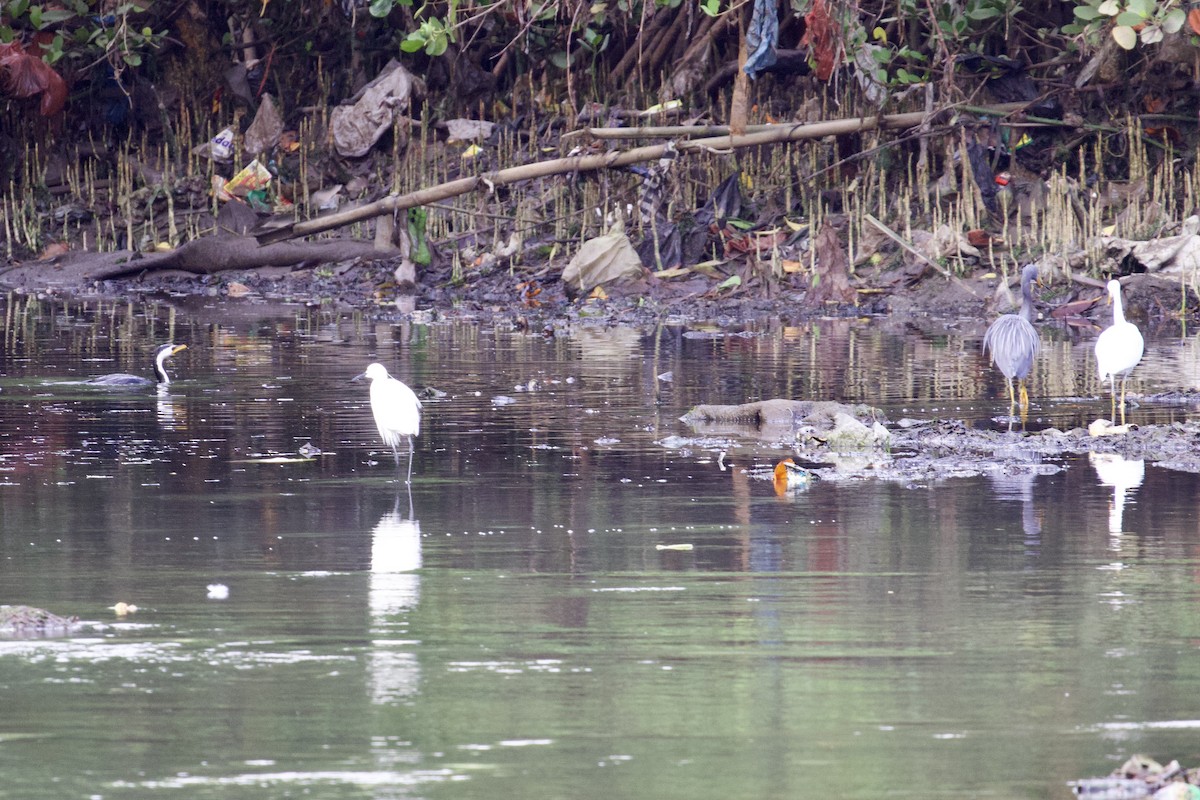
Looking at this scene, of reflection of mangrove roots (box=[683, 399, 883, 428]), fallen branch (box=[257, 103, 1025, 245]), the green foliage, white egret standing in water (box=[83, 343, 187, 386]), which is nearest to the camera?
reflection of mangrove roots (box=[683, 399, 883, 428])

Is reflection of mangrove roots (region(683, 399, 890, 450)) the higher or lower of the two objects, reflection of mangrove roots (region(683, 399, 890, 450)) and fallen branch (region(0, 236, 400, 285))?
the lower

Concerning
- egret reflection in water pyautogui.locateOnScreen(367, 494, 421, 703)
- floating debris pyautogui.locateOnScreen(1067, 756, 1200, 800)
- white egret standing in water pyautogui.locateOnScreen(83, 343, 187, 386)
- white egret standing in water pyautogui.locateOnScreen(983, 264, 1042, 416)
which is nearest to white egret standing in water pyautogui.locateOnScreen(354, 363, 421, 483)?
egret reflection in water pyautogui.locateOnScreen(367, 494, 421, 703)

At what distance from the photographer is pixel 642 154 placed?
22.8 meters

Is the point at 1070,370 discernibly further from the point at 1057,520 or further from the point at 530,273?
the point at 530,273

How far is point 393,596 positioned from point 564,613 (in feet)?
2.22

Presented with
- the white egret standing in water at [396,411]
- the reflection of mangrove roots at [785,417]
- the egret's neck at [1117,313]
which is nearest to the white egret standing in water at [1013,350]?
the egret's neck at [1117,313]

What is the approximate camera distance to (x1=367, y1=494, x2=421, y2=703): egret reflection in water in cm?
561

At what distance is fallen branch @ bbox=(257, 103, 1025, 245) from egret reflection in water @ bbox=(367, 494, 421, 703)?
13.9 m

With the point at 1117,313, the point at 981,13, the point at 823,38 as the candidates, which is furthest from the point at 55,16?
the point at 1117,313

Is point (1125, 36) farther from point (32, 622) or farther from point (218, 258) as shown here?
point (32, 622)

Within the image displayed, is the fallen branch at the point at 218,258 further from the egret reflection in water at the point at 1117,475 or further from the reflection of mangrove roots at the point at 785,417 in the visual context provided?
the egret reflection in water at the point at 1117,475

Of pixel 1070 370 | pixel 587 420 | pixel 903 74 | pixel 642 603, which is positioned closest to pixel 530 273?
pixel 903 74

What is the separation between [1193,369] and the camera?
1460 cm

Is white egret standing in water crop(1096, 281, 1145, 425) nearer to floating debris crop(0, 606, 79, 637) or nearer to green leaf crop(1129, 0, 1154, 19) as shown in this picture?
green leaf crop(1129, 0, 1154, 19)
